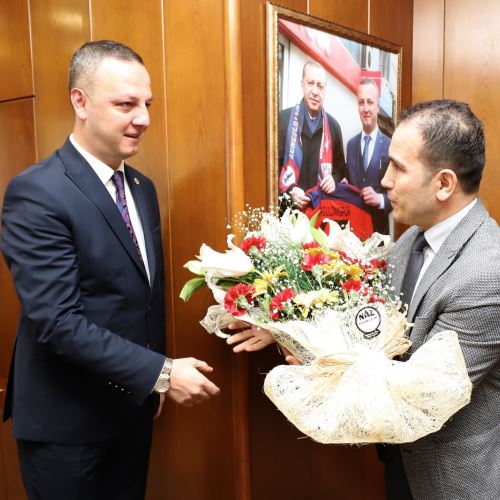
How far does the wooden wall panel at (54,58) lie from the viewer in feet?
7.23

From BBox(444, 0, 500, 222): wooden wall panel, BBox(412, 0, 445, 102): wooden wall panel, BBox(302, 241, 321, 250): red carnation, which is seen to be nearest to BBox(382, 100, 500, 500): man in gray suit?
BBox(302, 241, 321, 250): red carnation

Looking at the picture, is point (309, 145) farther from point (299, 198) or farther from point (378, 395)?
point (378, 395)

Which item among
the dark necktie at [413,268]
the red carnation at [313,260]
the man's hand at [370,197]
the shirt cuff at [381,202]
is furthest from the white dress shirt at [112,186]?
the shirt cuff at [381,202]

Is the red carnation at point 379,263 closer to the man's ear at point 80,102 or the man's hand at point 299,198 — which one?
the man's hand at point 299,198

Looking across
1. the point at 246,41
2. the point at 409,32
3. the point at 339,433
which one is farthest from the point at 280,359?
the point at 409,32

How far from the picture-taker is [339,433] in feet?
3.67

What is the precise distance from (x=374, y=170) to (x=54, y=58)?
4.76ft

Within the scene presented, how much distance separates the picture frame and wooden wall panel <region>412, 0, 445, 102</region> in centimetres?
21

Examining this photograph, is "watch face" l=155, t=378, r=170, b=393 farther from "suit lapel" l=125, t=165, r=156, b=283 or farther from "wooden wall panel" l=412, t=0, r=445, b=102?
"wooden wall panel" l=412, t=0, r=445, b=102

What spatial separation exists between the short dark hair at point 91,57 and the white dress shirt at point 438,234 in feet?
3.32

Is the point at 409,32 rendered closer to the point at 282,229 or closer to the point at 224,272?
Answer: the point at 282,229

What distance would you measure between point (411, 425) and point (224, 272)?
64 centimetres

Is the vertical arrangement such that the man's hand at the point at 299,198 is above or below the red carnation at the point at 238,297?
above

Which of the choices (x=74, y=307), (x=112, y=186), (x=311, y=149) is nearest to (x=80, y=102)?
(x=112, y=186)
